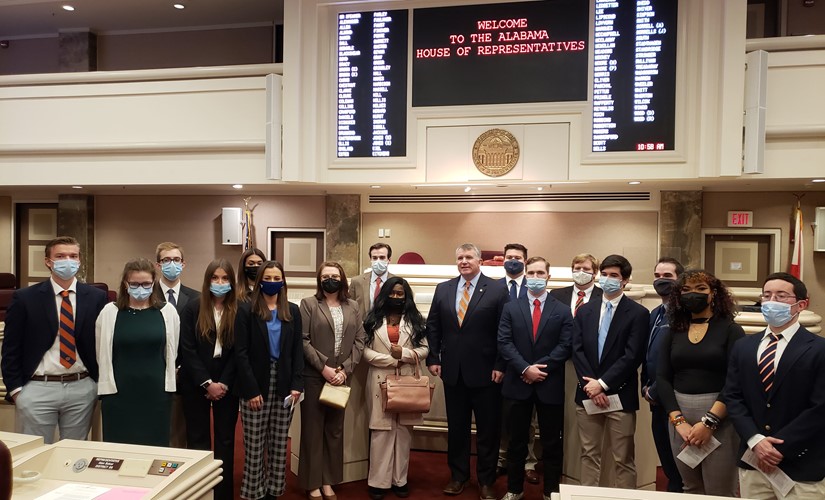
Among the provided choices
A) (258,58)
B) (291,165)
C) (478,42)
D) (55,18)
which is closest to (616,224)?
(478,42)

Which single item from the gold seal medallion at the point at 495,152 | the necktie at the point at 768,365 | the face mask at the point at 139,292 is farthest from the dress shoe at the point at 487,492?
the gold seal medallion at the point at 495,152

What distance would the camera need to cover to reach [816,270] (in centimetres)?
716

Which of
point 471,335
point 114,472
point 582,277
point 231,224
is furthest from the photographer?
point 231,224

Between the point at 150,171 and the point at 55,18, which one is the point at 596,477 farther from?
the point at 55,18

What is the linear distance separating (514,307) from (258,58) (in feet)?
21.5

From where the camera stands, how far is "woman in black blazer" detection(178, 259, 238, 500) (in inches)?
120

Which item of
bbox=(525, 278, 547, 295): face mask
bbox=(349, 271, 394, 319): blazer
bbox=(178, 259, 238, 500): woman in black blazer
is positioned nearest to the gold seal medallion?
bbox=(349, 271, 394, 319): blazer

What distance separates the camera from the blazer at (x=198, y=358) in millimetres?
3027

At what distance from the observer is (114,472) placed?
6.54 ft

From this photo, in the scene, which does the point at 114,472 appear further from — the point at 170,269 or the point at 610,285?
the point at 610,285

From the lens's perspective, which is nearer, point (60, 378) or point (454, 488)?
point (60, 378)

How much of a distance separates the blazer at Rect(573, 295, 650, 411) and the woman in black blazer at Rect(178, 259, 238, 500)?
2.01m

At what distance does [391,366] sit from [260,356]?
2.81 feet

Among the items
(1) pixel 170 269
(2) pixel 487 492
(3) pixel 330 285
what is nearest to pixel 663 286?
(2) pixel 487 492
